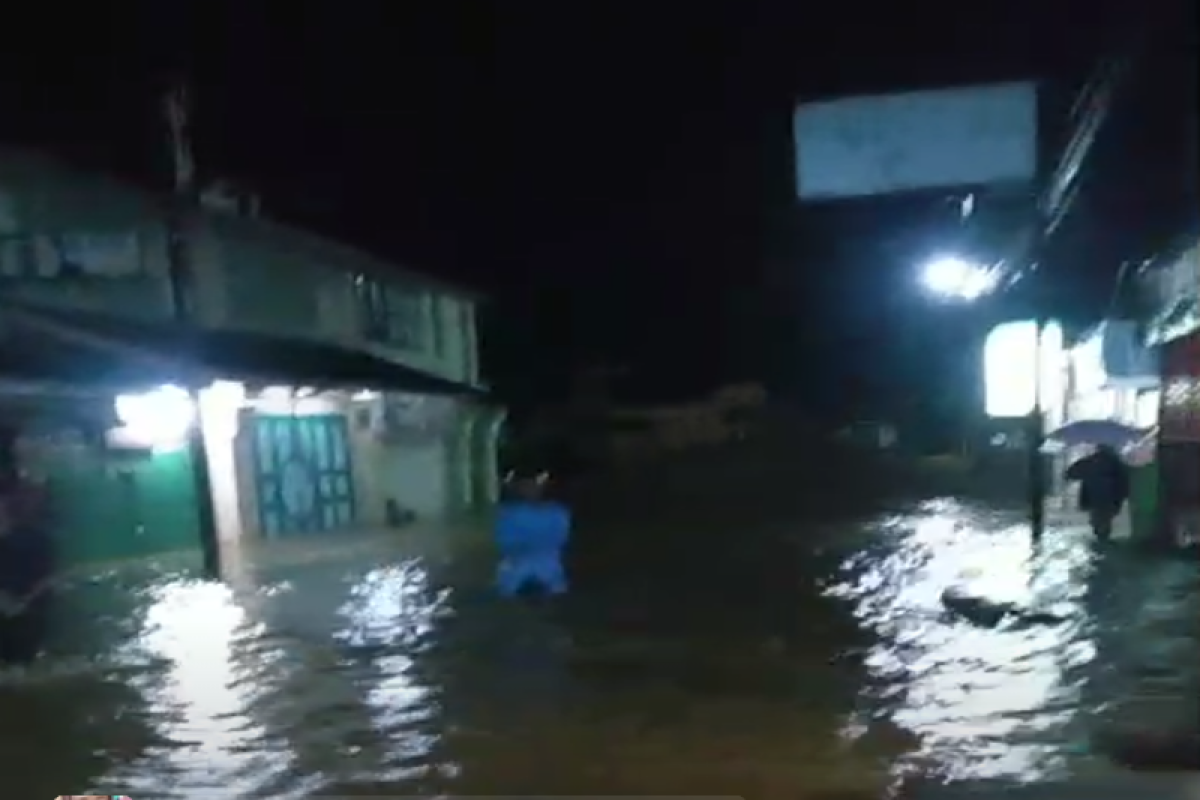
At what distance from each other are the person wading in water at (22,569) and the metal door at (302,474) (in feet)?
37.1

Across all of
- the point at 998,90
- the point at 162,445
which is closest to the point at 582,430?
the point at 162,445

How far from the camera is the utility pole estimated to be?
66.1 ft

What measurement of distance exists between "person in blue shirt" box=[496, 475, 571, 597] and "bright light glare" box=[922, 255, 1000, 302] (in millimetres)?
14126

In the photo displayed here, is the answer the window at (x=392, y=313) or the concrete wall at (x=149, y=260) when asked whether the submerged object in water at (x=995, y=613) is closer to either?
the concrete wall at (x=149, y=260)

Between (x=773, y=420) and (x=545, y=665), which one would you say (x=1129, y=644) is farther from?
(x=773, y=420)

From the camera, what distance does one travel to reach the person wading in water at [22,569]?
13.4 metres

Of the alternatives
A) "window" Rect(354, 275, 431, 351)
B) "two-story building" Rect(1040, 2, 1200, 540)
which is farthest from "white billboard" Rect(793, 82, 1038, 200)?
"window" Rect(354, 275, 431, 351)

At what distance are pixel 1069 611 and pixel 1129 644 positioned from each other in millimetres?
1743

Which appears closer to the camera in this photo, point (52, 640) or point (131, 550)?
point (52, 640)

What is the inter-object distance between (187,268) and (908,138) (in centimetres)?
1230

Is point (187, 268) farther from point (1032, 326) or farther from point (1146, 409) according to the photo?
point (1146, 409)

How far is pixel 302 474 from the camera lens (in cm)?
2641

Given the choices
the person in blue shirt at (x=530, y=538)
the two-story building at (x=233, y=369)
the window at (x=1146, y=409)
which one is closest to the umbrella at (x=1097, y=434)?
the window at (x=1146, y=409)

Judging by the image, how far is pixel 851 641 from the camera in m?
13.5
